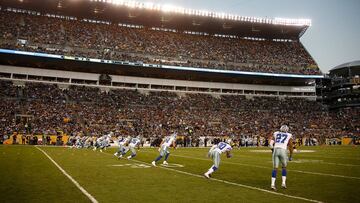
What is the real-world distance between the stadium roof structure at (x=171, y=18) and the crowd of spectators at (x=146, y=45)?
1339mm

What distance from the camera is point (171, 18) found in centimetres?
6078

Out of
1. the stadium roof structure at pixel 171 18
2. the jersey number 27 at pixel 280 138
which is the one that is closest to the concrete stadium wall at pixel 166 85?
the stadium roof structure at pixel 171 18

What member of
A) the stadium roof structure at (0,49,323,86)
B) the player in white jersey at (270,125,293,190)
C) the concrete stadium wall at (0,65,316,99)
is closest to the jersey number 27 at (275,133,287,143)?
the player in white jersey at (270,125,293,190)

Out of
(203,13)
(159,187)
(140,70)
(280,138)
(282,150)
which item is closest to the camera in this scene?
(159,187)

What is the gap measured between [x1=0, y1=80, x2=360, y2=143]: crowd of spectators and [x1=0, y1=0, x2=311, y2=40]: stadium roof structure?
13806 millimetres

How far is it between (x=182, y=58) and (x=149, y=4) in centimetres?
1064

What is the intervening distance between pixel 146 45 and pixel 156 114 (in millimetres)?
14199

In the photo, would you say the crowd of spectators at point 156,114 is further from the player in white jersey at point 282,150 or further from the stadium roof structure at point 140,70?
the player in white jersey at point 282,150

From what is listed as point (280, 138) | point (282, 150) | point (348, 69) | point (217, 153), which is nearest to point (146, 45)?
point (348, 69)

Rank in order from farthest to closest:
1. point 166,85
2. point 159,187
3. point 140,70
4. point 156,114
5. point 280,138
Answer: point 166,85 < point 140,70 < point 156,114 < point 280,138 < point 159,187

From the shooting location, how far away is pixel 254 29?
6562 cm

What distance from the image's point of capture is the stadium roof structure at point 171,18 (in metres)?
55.1

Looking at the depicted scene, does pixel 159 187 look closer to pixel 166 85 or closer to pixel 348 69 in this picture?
pixel 166 85

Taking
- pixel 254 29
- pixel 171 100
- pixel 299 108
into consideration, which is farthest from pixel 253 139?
pixel 254 29
